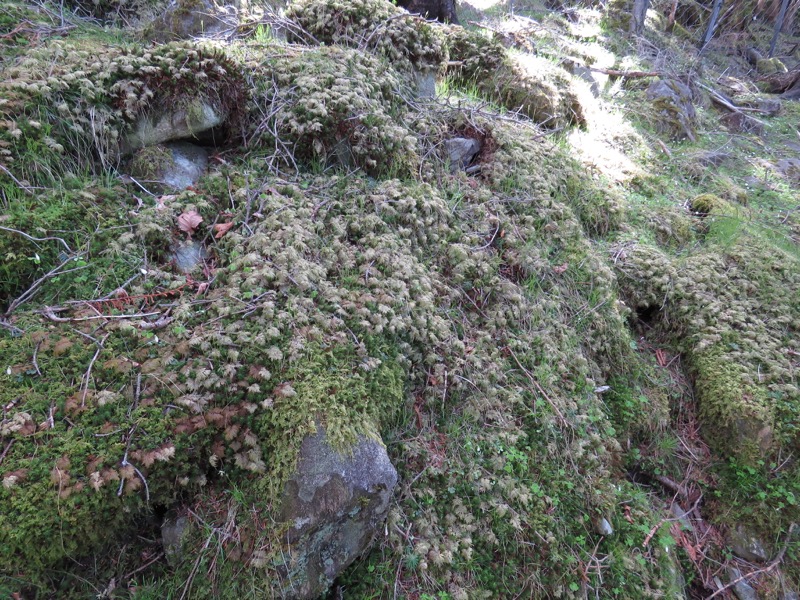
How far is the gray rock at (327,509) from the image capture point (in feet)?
8.23

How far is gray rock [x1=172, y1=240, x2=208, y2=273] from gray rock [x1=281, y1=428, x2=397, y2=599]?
159 centimetres

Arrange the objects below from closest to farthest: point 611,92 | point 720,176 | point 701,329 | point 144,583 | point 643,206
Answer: point 144,583, point 701,329, point 643,206, point 720,176, point 611,92

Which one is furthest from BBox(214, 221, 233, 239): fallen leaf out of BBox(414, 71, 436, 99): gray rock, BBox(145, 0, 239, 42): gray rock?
BBox(414, 71, 436, 99): gray rock

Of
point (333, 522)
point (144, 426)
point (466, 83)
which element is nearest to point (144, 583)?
point (144, 426)

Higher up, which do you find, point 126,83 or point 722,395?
point 126,83

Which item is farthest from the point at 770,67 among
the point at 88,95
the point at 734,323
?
the point at 88,95

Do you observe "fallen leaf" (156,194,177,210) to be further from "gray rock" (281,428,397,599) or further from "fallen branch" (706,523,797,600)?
"fallen branch" (706,523,797,600)

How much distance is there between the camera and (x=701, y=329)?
15.8 feet

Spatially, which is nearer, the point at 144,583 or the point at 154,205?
the point at 144,583

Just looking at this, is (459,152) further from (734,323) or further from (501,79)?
(734,323)

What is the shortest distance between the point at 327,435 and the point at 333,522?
47 cm

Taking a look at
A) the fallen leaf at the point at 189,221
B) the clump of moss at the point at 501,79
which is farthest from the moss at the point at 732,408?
the fallen leaf at the point at 189,221

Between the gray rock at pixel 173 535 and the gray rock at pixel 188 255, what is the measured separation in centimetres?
162

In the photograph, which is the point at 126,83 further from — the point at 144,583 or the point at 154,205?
the point at 144,583
